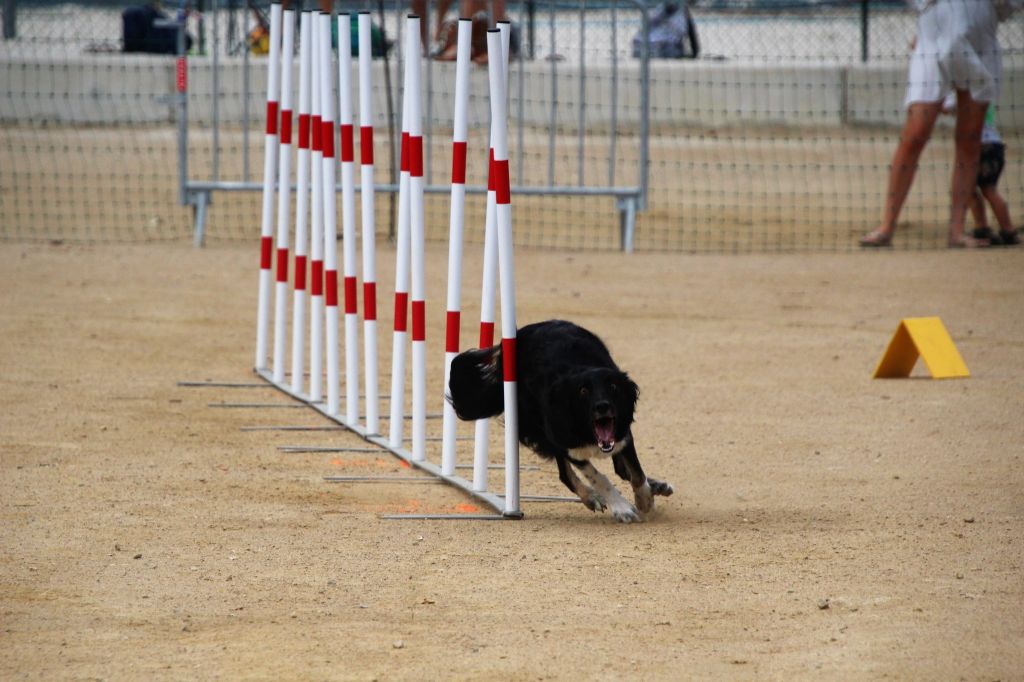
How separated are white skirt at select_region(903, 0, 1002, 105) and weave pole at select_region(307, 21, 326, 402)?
737 centimetres

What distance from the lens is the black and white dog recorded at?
234 inches

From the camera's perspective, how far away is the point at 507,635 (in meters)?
4.71

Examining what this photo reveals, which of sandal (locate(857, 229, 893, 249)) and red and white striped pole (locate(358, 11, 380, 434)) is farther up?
red and white striped pole (locate(358, 11, 380, 434))

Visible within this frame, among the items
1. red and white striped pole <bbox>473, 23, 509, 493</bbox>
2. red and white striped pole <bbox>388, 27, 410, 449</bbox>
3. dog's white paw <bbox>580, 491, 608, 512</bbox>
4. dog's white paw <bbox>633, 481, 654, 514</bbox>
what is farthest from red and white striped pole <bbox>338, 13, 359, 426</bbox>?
dog's white paw <bbox>633, 481, 654, 514</bbox>

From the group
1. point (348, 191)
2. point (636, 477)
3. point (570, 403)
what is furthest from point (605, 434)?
point (348, 191)

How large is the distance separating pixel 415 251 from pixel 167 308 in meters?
4.66

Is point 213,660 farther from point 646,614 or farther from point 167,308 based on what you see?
point 167,308

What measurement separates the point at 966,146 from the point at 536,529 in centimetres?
950

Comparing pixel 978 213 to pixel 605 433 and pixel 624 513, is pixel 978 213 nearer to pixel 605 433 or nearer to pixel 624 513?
pixel 624 513

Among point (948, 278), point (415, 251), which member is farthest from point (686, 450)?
point (948, 278)

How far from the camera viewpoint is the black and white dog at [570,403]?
5.94 metres

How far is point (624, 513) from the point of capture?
6.26 metres

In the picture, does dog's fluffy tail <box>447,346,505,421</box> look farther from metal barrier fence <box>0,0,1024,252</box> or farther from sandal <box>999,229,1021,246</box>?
sandal <box>999,229,1021,246</box>

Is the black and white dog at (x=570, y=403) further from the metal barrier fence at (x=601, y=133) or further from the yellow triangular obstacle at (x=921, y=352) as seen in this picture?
the metal barrier fence at (x=601, y=133)
